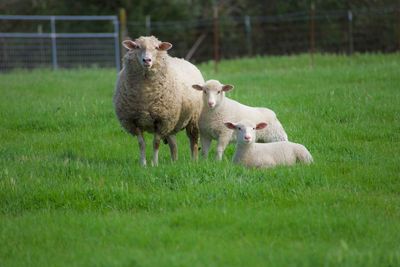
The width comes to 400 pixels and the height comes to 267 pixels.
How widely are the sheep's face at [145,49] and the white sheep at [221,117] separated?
653 millimetres

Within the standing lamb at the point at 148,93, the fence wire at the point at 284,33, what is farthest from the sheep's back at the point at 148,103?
the fence wire at the point at 284,33

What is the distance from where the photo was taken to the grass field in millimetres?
5488

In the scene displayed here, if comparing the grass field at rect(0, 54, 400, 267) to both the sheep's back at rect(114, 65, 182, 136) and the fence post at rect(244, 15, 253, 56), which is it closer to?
the sheep's back at rect(114, 65, 182, 136)

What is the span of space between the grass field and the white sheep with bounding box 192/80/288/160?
1.31 feet

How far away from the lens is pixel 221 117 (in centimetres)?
916

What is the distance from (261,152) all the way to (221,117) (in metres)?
1.10

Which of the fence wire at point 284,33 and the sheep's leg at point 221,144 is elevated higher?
the fence wire at point 284,33

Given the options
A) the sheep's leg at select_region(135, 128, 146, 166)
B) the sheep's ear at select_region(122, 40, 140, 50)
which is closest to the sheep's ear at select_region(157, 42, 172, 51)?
the sheep's ear at select_region(122, 40, 140, 50)

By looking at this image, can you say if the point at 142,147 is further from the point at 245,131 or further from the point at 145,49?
the point at 245,131

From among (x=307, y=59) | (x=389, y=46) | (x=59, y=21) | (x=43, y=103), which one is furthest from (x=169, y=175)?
(x=59, y=21)

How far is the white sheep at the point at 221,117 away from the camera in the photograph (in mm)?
9117

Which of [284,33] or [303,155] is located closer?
[303,155]

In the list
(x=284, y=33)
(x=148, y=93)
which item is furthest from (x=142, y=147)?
(x=284, y=33)

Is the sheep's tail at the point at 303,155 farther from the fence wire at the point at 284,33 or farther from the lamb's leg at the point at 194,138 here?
the fence wire at the point at 284,33
